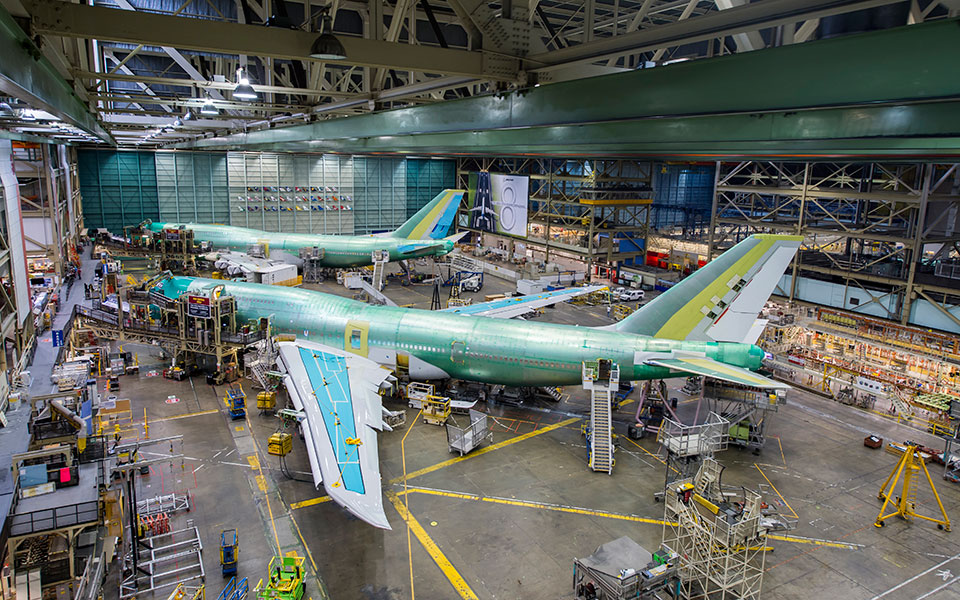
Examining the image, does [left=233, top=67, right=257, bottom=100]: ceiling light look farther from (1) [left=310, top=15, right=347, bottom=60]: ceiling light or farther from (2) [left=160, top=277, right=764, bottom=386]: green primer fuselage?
(2) [left=160, top=277, right=764, bottom=386]: green primer fuselage

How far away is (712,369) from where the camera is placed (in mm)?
24375

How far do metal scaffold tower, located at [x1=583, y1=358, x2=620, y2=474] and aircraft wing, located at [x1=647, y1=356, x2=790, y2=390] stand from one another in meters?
1.95

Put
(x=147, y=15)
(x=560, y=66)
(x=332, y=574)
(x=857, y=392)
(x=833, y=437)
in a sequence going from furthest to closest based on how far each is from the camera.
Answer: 1. (x=857, y=392)
2. (x=833, y=437)
3. (x=332, y=574)
4. (x=560, y=66)
5. (x=147, y=15)

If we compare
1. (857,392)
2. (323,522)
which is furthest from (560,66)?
(857,392)

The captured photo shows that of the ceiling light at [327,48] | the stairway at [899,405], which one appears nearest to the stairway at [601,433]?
the stairway at [899,405]

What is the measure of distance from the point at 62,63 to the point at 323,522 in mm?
16556

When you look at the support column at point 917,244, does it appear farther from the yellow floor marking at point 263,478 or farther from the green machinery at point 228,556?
the green machinery at point 228,556

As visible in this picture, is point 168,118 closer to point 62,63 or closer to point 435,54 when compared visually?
point 62,63

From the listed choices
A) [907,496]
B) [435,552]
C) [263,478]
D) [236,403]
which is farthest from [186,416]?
[907,496]

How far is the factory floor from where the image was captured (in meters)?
18.6

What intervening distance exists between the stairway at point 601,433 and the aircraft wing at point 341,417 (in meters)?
9.76

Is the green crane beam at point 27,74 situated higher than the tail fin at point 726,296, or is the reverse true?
the green crane beam at point 27,74

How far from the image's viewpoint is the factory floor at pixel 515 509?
18.6 m

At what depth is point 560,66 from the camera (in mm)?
11266
